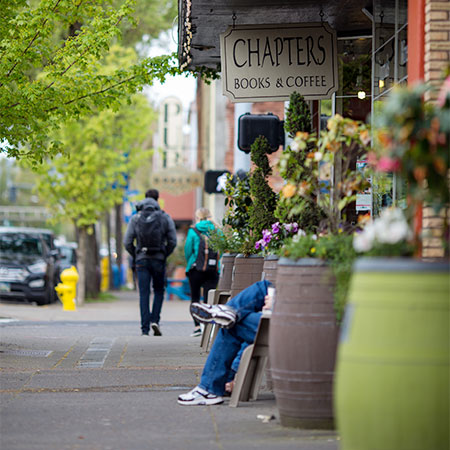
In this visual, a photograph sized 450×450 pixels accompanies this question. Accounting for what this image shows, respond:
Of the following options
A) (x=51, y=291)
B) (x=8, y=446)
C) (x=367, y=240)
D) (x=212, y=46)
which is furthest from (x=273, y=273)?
(x=51, y=291)

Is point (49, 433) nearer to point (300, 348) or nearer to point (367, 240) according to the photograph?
point (300, 348)

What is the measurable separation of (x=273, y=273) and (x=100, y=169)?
20.8 meters

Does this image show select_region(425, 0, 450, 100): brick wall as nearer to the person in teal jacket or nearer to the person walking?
the person walking

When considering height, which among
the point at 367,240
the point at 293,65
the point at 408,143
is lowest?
the point at 367,240

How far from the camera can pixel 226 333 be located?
7348mm

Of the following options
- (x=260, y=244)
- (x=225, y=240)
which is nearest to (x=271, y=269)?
(x=260, y=244)

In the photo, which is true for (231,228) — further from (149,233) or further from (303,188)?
(303,188)

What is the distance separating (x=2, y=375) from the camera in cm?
945

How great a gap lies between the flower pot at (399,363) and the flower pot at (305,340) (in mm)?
1549

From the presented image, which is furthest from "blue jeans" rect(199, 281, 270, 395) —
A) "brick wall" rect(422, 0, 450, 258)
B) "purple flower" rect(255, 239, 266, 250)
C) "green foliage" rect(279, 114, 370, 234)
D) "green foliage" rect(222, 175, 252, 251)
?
"green foliage" rect(222, 175, 252, 251)

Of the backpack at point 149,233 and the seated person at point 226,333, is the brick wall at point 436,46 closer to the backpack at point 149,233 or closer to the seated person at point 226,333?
the seated person at point 226,333

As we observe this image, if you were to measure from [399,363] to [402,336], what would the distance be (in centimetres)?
12

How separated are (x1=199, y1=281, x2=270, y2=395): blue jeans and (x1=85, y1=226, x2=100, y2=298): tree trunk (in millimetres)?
22147

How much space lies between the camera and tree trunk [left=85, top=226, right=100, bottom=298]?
1177 inches
